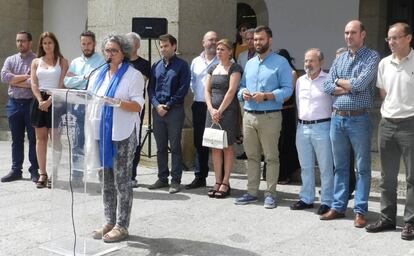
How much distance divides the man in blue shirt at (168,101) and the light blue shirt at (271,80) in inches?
43.0

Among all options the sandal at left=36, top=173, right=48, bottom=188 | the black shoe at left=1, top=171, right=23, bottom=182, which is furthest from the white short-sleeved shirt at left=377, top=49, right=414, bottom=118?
the black shoe at left=1, top=171, right=23, bottom=182

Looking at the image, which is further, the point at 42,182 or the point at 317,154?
the point at 42,182

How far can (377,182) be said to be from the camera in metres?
7.17

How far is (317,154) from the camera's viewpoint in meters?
6.23

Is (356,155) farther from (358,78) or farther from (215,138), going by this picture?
(215,138)

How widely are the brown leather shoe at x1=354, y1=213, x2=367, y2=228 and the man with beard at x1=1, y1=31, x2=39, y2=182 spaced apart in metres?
4.17

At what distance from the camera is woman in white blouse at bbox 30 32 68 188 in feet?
23.6

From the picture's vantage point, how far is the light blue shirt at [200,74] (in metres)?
7.44

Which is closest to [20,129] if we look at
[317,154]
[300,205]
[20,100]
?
[20,100]

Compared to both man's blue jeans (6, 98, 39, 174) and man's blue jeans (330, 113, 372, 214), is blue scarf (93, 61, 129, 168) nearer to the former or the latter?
man's blue jeans (330, 113, 372, 214)

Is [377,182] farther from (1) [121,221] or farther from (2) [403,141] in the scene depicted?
(1) [121,221]

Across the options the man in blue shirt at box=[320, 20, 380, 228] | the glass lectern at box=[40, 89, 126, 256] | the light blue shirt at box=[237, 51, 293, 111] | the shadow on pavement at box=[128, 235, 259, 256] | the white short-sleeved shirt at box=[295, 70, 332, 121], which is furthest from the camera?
the light blue shirt at box=[237, 51, 293, 111]

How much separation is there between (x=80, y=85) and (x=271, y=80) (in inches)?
82.4

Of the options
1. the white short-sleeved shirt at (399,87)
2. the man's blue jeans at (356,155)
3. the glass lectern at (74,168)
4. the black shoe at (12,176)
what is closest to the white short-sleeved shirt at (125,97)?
the glass lectern at (74,168)
